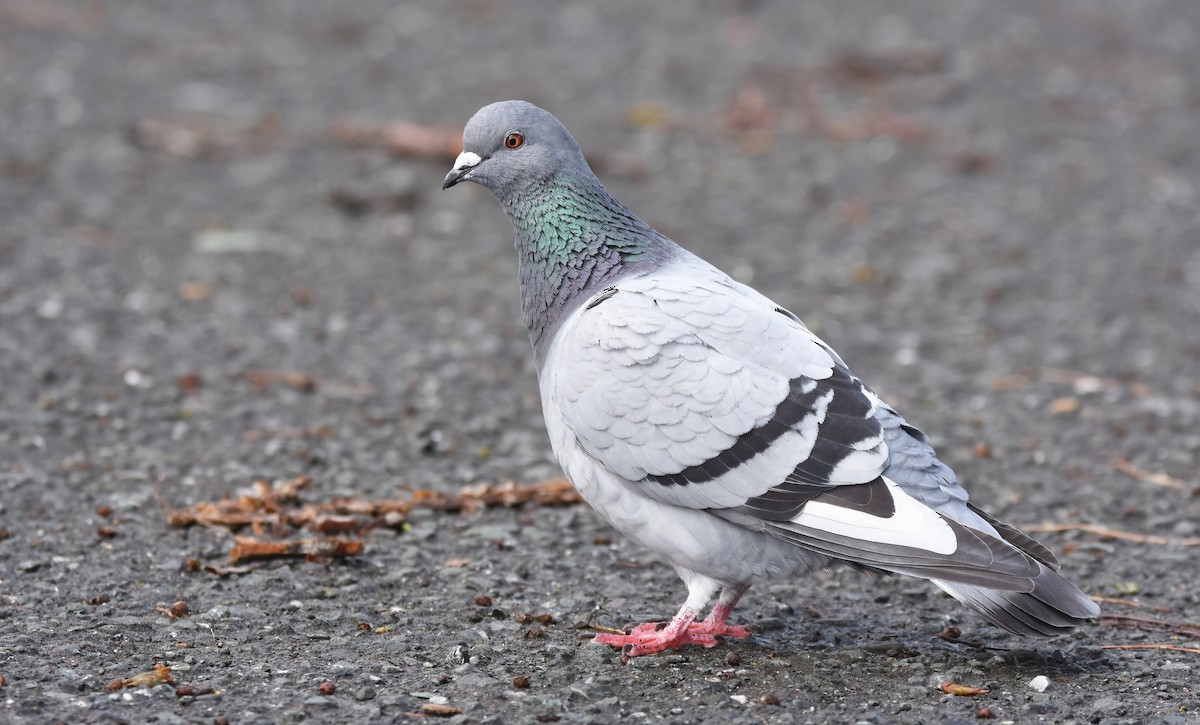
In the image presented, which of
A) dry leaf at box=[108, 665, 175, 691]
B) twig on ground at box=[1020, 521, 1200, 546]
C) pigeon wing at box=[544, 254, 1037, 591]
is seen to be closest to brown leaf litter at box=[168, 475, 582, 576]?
dry leaf at box=[108, 665, 175, 691]

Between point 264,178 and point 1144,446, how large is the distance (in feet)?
22.2

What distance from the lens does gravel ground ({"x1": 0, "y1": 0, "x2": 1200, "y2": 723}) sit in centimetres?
439

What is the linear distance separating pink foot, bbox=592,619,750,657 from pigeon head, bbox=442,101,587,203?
164 centimetres

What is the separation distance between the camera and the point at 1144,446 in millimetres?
6527

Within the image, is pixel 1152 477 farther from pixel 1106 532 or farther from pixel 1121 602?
pixel 1121 602

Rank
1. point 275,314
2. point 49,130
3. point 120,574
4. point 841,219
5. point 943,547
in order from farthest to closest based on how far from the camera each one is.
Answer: point 49,130
point 841,219
point 275,314
point 120,574
point 943,547

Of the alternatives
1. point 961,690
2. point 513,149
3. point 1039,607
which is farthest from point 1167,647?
point 513,149

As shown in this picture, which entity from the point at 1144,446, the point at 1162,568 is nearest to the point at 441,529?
the point at 1162,568

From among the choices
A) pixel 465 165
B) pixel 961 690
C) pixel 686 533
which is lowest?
pixel 961 690

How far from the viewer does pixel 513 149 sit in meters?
4.99

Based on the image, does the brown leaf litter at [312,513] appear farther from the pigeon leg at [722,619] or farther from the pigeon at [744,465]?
the pigeon leg at [722,619]

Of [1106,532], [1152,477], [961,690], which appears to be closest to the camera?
[961,690]

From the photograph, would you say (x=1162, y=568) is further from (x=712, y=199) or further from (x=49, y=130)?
(x=49, y=130)

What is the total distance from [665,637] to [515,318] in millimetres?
4040
